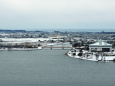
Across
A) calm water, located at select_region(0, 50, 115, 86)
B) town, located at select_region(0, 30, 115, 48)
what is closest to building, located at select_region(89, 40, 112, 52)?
town, located at select_region(0, 30, 115, 48)

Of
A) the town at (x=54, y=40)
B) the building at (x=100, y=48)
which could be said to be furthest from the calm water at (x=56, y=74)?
the town at (x=54, y=40)

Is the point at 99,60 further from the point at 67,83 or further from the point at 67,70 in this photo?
the point at 67,83

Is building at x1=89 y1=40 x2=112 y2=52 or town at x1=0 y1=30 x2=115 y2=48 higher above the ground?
building at x1=89 y1=40 x2=112 y2=52

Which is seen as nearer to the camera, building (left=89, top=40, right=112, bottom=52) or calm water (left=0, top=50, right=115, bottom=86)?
calm water (left=0, top=50, right=115, bottom=86)

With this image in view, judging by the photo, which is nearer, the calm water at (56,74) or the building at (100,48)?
the calm water at (56,74)

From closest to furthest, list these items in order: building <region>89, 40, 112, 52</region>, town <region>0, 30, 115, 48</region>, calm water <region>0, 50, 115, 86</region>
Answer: calm water <region>0, 50, 115, 86</region>
building <region>89, 40, 112, 52</region>
town <region>0, 30, 115, 48</region>

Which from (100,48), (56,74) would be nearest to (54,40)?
(100,48)

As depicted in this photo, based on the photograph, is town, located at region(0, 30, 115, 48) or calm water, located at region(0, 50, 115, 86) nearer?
calm water, located at region(0, 50, 115, 86)

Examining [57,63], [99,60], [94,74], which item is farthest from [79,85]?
[99,60]

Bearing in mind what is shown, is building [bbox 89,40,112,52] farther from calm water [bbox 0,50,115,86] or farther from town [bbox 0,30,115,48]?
calm water [bbox 0,50,115,86]

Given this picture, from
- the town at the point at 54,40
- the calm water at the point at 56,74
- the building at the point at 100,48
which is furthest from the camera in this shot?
the town at the point at 54,40

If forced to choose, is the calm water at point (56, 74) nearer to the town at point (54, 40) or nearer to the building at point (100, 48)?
the building at point (100, 48)

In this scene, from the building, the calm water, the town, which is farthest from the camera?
the town
